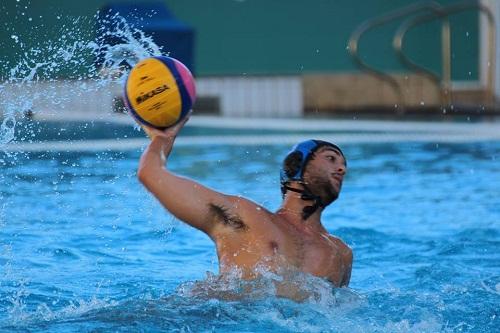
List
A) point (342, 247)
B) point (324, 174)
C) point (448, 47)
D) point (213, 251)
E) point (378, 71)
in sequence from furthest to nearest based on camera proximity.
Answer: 1. point (378, 71)
2. point (448, 47)
3. point (213, 251)
4. point (342, 247)
5. point (324, 174)

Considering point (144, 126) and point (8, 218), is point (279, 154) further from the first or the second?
point (144, 126)

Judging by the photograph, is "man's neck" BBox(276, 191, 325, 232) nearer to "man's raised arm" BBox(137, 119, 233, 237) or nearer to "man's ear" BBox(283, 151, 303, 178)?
"man's ear" BBox(283, 151, 303, 178)

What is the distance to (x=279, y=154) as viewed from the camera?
360 inches

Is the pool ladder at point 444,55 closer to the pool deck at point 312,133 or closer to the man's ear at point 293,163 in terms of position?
the pool deck at point 312,133

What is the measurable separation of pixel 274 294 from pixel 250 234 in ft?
0.73

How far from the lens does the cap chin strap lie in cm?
305

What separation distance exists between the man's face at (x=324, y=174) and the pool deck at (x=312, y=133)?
620 centimetres

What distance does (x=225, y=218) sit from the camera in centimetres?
288

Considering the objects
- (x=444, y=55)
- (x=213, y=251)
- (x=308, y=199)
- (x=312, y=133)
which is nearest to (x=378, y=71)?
(x=444, y=55)

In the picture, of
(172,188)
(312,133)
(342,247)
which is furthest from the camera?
(312,133)

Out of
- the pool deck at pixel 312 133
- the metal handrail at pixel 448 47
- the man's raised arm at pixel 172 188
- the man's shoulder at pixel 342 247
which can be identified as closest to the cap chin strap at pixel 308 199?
the man's shoulder at pixel 342 247

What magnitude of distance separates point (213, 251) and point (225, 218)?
247 cm

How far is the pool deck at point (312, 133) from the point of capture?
32.3 ft

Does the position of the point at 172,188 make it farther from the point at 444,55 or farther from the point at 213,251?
the point at 444,55
